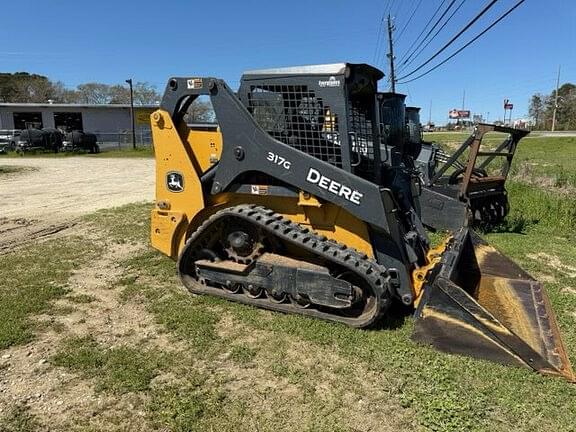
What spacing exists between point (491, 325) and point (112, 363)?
2.84 meters

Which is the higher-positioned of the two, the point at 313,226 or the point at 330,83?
the point at 330,83

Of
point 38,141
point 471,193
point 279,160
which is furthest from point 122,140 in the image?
point 279,160

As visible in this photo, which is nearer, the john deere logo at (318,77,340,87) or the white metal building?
the john deere logo at (318,77,340,87)

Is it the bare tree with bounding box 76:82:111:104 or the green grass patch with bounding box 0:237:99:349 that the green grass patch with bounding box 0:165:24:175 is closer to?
the green grass patch with bounding box 0:237:99:349

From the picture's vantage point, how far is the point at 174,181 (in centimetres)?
506

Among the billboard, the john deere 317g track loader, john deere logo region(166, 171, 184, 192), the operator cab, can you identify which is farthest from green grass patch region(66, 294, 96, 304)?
the billboard

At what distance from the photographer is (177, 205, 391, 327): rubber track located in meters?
4.06

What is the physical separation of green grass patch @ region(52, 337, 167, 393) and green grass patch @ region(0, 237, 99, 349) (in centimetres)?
52

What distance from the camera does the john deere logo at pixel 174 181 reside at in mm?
5023

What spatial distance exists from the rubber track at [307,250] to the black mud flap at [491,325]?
0.39m

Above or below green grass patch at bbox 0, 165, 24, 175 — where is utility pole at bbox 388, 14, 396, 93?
above

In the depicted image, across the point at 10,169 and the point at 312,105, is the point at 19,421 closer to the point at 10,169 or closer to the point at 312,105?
the point at 312,105

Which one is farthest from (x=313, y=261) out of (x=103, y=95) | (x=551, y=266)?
(x=103, y=95)

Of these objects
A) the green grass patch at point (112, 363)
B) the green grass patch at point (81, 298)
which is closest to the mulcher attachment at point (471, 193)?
the green grass patch at point (112, 363)
